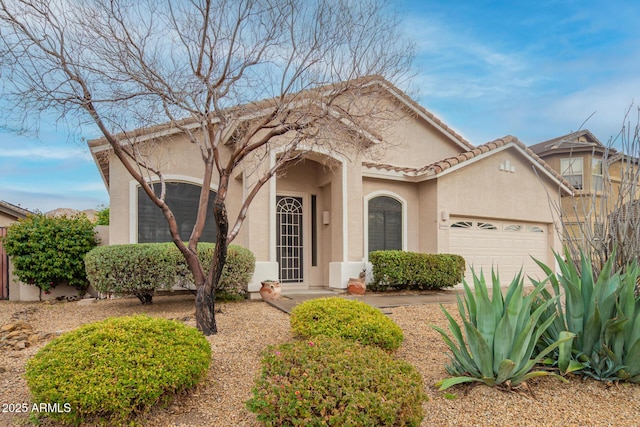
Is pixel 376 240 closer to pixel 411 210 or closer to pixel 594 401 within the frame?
pixel 411 210

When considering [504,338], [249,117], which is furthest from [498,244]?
[504,338]

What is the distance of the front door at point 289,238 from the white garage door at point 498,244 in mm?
4993

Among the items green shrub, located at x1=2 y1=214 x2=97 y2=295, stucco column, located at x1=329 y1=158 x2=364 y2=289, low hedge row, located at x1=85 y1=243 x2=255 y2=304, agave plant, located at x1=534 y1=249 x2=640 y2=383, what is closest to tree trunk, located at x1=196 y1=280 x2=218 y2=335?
low hedge row, located at x1=85 y1=243 x2=255 y2=304

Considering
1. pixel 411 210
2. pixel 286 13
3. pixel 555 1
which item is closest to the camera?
pixel 286 13

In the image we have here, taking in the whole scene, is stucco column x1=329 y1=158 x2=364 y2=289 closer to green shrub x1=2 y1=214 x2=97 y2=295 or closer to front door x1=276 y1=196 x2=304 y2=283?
front door x1=276 y1=196 x2=304 y2=283

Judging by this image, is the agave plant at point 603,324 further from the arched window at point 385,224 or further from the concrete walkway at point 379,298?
the arched window at point 385,224

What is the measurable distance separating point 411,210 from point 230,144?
20.5 feet

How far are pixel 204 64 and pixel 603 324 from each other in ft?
22.2

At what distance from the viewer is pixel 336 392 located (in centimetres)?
320

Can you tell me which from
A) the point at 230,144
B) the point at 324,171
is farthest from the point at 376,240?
the point at 230,144

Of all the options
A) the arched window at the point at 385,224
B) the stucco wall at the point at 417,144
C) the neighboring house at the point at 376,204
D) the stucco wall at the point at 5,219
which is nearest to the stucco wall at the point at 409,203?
the neighboring house at the point at 376,204

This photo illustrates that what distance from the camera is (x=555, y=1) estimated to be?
8719 mm

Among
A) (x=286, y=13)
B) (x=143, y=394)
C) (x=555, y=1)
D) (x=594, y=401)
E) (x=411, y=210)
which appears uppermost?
(x=555, y=1)

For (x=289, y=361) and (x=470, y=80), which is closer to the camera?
(x=289, y=361)
